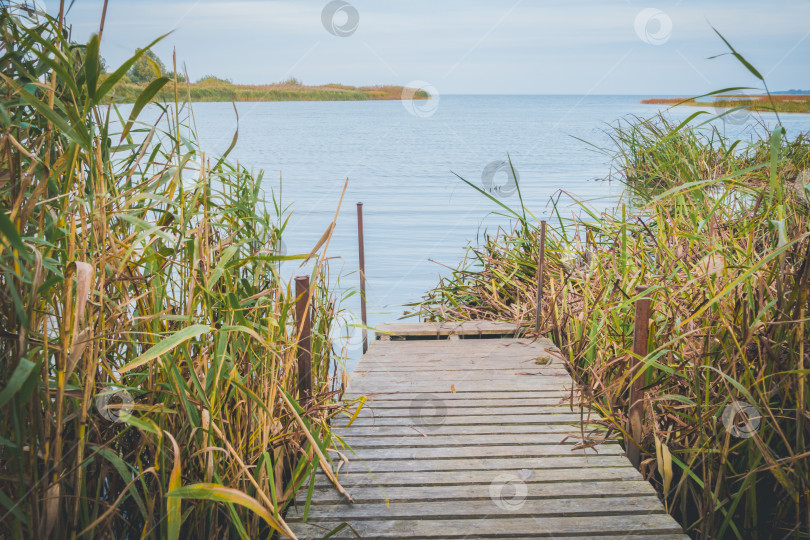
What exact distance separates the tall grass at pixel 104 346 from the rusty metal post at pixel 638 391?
1225 millimetres

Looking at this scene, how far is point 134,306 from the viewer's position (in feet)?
7.00

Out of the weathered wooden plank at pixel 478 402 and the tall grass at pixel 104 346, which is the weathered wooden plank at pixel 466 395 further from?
the tall grass at pixel 104 346

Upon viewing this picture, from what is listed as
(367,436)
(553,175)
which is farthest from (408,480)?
(553,175)

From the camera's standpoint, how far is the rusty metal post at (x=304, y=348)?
251cm

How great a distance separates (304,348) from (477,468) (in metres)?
0.85

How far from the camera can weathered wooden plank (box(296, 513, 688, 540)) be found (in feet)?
6.54

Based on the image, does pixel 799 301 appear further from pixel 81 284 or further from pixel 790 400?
pixel 81 284

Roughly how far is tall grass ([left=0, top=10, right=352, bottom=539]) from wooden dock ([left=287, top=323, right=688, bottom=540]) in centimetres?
31

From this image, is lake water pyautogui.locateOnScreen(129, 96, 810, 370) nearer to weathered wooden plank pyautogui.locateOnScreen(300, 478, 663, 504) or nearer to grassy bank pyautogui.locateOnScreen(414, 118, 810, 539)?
weathered wooden plank pyautogui.locateOnScreen(300, 478, 663, 504)

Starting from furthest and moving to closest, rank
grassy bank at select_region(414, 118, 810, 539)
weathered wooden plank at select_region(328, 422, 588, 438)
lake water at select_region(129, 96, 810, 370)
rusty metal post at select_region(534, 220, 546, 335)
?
1. lake water at select_region(129, 96, 810, 370)
2. rusty metal post at select_region(534, 220, 546, 335)
3. weathered wooden plank at select_region(328, 422, 588, 438)
4. grassy bank at select_region(414, 118, 810, 539)

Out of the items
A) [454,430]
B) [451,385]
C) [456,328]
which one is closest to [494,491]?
[454,430]

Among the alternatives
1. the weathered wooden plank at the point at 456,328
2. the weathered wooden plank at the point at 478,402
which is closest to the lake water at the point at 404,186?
the weathered wooden plank at the point at 456,328

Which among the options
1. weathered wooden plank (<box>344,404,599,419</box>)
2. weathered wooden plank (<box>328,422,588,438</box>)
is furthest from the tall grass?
weathered wooden plank (<box>344,404,599,419</box>)

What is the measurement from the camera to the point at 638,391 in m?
2.41
